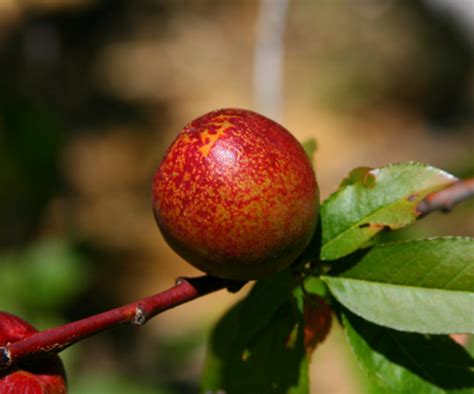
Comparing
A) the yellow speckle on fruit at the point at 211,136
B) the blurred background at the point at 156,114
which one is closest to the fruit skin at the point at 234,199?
the yellow speckle on fruit at the point at 211,136

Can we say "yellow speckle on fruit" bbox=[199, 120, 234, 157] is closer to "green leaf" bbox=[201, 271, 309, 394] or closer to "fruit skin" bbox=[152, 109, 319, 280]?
"fruit skin" bbox=[152, 109, 319, 280]

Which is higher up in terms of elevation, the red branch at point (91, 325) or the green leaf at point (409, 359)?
the red branch at point (91, 325)

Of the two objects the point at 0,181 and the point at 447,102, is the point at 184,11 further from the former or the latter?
the point at 0,181

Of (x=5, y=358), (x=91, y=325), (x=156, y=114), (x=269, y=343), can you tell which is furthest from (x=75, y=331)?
(x=156, y=114)

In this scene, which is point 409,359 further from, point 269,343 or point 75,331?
point 75,331

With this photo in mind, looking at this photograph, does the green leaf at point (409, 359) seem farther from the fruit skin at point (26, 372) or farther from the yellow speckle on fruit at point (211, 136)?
the fruit skin at point (26, 372)

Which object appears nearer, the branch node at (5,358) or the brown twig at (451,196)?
the branch node at (5,358)

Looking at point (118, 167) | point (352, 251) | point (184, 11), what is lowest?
point (118, 167)

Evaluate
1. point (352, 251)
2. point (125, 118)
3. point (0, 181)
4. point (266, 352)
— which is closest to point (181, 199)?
point (352, 251)
